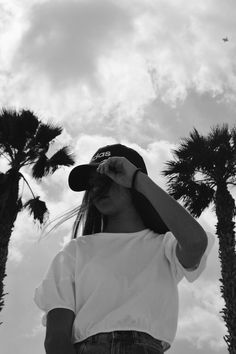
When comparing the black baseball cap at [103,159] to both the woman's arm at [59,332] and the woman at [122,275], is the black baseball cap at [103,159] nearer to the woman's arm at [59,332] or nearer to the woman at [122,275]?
the woman at [122,275]

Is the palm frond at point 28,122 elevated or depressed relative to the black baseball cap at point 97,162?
elevated

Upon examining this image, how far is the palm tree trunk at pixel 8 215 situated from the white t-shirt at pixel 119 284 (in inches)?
373

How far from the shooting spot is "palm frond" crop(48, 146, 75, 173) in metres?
14.8

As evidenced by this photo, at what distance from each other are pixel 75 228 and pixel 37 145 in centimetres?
1250

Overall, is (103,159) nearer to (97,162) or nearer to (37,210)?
(97,162)

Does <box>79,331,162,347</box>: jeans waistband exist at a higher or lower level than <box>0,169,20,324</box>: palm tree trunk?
lower

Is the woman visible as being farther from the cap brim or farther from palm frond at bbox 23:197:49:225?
palm frond at bbox 23:197:49:225

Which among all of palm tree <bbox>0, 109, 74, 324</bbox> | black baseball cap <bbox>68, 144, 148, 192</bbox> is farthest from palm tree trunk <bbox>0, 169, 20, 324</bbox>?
black baseball cap <bbox>68, 144, 148, 192</bbox>

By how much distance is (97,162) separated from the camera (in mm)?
2236

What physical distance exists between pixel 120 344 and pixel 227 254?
33.2 ft

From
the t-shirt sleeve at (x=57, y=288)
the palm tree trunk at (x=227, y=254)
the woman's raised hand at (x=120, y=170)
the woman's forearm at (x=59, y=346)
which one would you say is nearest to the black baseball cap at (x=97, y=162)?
the woman's raised hand at (x=120, y=170)

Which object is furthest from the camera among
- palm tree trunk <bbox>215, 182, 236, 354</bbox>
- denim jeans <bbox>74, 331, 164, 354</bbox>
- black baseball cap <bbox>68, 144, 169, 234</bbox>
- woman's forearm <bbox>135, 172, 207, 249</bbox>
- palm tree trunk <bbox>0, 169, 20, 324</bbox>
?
palm tree trunk <bbox>0, 169, 20, 324</bbox>

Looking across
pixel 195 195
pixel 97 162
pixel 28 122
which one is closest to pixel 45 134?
pixel 28 122

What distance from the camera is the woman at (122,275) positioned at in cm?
173
